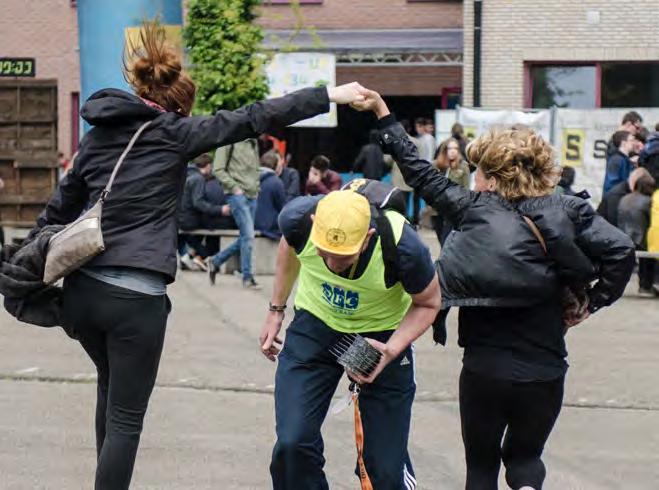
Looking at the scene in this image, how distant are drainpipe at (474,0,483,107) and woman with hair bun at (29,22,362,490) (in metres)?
18.1

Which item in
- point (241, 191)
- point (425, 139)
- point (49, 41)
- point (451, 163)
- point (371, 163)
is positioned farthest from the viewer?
point (49, 41)

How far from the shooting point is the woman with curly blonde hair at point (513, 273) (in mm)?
5301

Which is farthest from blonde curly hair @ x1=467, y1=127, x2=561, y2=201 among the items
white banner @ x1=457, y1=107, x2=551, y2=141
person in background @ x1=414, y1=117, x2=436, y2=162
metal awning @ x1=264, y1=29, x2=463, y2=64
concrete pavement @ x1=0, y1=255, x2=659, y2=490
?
metal awning @ x1=264, y1=29, x2=463, y2=64

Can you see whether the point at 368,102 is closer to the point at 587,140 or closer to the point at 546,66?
the point at 587,140

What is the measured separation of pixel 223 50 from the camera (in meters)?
17.2

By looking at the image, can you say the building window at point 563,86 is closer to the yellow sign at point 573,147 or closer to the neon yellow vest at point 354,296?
the yellow sign at point 573,147

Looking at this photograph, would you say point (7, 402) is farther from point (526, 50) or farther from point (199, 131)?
point (526, 50)

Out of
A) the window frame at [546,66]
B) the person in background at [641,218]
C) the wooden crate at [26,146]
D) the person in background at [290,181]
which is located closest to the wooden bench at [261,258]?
the person in background at [290,181]

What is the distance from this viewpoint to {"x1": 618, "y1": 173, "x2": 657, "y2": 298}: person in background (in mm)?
14531

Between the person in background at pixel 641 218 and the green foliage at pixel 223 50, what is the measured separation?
500cm

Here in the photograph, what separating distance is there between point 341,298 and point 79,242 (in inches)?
38.7

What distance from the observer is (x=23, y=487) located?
661cm

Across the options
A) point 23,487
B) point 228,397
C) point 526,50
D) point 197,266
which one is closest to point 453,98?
point 526,50

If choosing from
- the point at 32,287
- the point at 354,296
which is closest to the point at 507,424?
the point at 354,296
